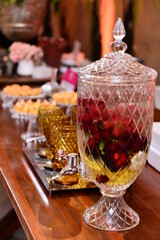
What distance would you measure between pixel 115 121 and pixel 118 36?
0.20 m

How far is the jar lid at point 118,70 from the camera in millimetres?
935

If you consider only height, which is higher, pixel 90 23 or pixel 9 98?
pixel 9 98

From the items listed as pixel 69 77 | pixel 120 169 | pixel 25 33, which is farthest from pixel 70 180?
pixel 25 33

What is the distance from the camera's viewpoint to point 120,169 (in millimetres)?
953

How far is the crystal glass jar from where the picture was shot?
932 mm

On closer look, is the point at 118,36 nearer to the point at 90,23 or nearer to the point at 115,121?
the point at 115,121

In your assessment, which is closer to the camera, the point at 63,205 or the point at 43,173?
the point at 63,205

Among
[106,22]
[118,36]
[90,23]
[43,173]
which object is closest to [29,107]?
[43,173]

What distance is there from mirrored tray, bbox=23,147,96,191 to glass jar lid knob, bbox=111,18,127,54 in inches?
15.4

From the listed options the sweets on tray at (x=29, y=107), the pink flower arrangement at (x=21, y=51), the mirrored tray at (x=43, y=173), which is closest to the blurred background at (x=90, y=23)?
the pink flower arrangement at (x=21, y=51)

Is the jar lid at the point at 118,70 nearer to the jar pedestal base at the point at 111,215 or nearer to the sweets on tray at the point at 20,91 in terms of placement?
the jar pedestal base at the point at 111,215

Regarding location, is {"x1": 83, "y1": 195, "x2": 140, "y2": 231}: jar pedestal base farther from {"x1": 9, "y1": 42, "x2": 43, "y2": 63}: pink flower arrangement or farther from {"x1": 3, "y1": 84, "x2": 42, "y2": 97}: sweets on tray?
{"x1": 9, "y1": 42, "x2": 43, "y2": 63}: pink flower arrangement

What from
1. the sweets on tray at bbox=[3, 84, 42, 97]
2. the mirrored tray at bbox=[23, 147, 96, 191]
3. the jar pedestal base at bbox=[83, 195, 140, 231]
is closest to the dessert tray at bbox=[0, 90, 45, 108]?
the sweets on tray at bbox=[3, 84, 42, 97]

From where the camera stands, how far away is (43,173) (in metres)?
1.27
